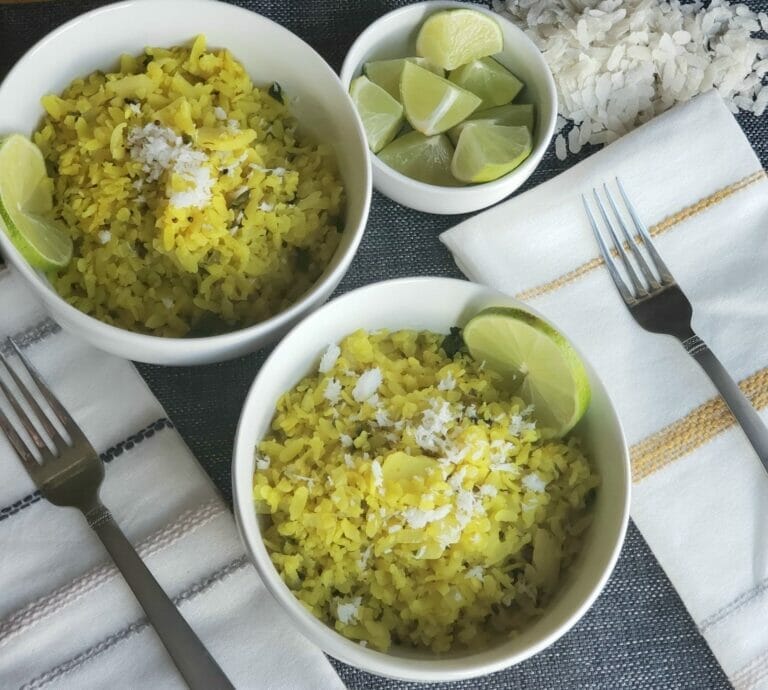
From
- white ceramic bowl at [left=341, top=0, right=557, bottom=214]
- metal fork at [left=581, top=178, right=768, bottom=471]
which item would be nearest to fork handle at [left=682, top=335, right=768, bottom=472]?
metal fork at [left=581, top=178, right=768, bottom=471]

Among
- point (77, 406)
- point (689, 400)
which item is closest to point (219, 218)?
point (77, 406)

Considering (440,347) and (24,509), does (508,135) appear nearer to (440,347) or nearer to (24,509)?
(440,347)

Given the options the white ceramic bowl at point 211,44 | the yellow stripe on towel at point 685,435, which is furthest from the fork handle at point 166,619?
the yellow stripe on towel at point 685,435

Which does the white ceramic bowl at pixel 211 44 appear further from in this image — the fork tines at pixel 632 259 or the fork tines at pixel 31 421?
the fork tines at pixel 632 259

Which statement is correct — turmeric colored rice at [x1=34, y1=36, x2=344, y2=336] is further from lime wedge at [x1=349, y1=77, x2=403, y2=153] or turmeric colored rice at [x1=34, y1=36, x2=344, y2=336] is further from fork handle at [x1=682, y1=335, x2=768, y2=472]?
fork handle at [x1=682, y1=335, x2=768, y2=472]

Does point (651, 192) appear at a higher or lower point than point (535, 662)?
higher
